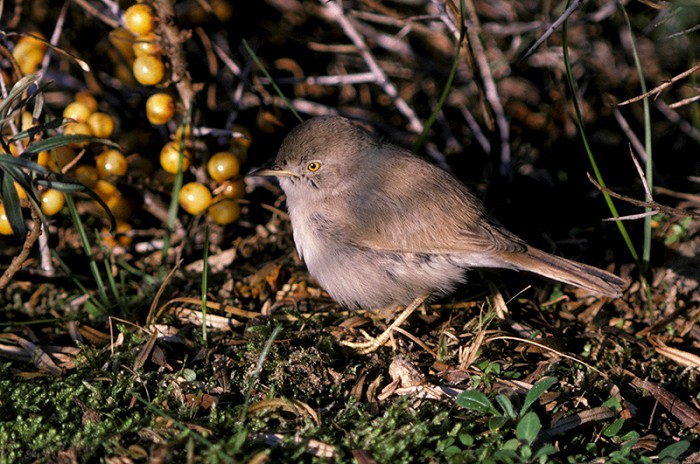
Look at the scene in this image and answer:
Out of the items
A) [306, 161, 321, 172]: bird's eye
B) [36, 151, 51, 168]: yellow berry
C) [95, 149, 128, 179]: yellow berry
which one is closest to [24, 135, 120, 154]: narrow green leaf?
[36, 151, 51, 168]: yellow berry

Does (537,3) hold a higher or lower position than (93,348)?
higher

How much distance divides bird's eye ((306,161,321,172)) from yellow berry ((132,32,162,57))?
1.13 m

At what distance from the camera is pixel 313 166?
4266 millimetres

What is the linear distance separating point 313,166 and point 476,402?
1923 millimetres

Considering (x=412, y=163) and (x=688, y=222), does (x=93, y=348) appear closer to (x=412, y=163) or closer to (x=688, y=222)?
(x=412, y=163)

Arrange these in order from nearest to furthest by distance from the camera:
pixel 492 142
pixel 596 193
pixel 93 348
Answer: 1. pixel 93 348
2. pixel 492 142
3. pixel 596 193

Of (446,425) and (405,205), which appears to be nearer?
(446,425)

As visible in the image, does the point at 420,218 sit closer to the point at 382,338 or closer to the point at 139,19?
the point at 382,338

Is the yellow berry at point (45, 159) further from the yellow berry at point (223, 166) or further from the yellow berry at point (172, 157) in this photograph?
the yellow berry at point (223, 166)

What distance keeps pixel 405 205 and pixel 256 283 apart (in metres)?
1.15

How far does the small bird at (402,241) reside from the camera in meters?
3.84

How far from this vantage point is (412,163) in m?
4.17

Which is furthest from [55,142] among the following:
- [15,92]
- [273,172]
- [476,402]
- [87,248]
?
[476,402]

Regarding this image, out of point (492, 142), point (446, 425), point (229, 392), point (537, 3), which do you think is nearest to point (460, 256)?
point (492, 142)
